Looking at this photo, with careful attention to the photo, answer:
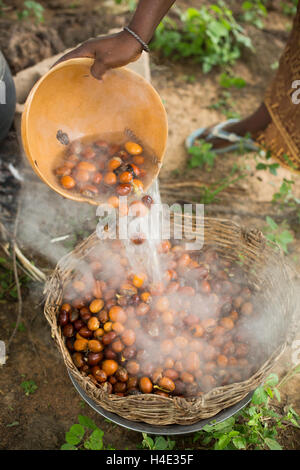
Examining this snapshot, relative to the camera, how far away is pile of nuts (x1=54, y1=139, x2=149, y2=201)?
1.90 m

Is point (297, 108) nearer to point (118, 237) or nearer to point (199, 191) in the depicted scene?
point (199, 191)

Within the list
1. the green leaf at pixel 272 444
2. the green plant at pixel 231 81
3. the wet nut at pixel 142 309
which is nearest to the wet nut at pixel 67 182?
the wet nut at pixel 142 309

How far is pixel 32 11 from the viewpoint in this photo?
4.04 meters

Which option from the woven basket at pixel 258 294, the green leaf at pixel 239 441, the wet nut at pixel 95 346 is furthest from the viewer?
the wet nut at pixel 95 346

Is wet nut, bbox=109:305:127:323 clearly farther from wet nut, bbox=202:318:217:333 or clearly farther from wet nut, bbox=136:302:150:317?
wet nut, bbox=202:318:217:333

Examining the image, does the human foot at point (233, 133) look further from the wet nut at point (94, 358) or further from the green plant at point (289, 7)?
the green plant at point (289, 7)

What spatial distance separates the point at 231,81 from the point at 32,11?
2203 millimetres

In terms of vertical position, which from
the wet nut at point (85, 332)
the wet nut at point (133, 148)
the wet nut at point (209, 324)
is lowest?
the wet nut at point (85, 332)

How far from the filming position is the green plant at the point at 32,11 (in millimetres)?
3826

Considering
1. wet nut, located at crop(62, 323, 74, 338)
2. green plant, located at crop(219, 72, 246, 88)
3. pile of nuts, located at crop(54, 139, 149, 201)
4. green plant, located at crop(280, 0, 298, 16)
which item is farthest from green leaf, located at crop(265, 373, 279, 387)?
green plant, located at crop(280, 0, 298, 16)

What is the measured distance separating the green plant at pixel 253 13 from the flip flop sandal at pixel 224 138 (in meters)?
1.80

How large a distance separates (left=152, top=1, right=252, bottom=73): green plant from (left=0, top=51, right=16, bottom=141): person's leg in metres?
2.27
